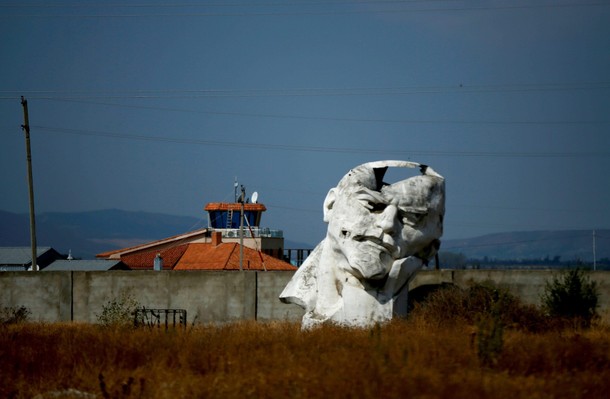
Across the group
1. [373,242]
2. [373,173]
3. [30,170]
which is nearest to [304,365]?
[373,242]

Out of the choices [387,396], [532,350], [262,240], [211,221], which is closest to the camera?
[387,396]

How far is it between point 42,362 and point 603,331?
33.3 feet

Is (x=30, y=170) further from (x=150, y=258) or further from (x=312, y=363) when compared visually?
(x=150, y=258)

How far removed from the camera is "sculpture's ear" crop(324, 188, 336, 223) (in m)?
20.8

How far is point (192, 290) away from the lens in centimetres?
2456

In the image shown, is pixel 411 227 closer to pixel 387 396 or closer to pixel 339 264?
pixel 339 264

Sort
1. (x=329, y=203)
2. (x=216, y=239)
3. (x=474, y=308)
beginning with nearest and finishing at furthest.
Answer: (x=474, y=308) < (x=329, y=203) < (x=216, y=239)

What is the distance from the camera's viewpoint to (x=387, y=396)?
11.8 m

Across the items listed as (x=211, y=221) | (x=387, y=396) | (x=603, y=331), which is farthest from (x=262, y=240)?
(x=387, y=396)

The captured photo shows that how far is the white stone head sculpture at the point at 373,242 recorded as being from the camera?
774 inches

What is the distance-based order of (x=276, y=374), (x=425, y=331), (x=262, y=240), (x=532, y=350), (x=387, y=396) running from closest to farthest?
(x=387, y=396) → (x=276, y=374) → (x=532, y=350) → (x=425, y=331) → (x=262, y=240)

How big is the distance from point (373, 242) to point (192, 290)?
20.7 feet

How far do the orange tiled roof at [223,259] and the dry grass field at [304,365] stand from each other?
5309 centimetres

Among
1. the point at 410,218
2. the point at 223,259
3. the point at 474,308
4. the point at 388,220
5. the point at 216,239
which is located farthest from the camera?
the point at 216,239
